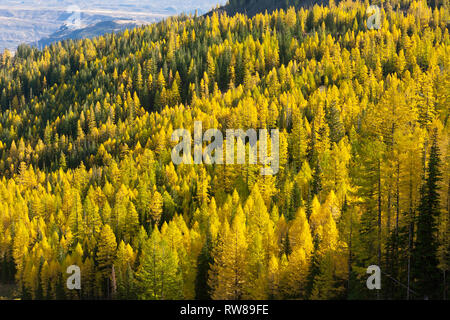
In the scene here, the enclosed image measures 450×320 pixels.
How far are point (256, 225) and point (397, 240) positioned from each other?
99.3 ft

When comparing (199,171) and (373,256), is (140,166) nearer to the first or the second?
(199,171)

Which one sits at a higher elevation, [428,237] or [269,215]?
[428,237]

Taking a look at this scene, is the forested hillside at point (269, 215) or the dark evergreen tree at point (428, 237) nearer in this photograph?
the dark evergreen tree at point (428, 237)

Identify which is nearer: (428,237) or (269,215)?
(428,237)

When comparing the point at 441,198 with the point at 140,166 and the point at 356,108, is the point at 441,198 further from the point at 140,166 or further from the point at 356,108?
the point at 140,166

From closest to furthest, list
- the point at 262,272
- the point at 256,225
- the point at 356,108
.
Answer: the point at 262,272, the point at 256,225, the point at 356,108

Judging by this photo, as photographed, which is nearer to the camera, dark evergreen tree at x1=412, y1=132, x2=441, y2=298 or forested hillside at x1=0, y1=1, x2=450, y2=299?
dark evergreen tree at x1=412, y1=132, x2=441, y2=298

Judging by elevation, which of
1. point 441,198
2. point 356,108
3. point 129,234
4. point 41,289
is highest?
point 356,108

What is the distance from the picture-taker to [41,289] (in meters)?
Answer: 89.9

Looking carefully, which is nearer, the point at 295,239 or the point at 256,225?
the point at 295,239
